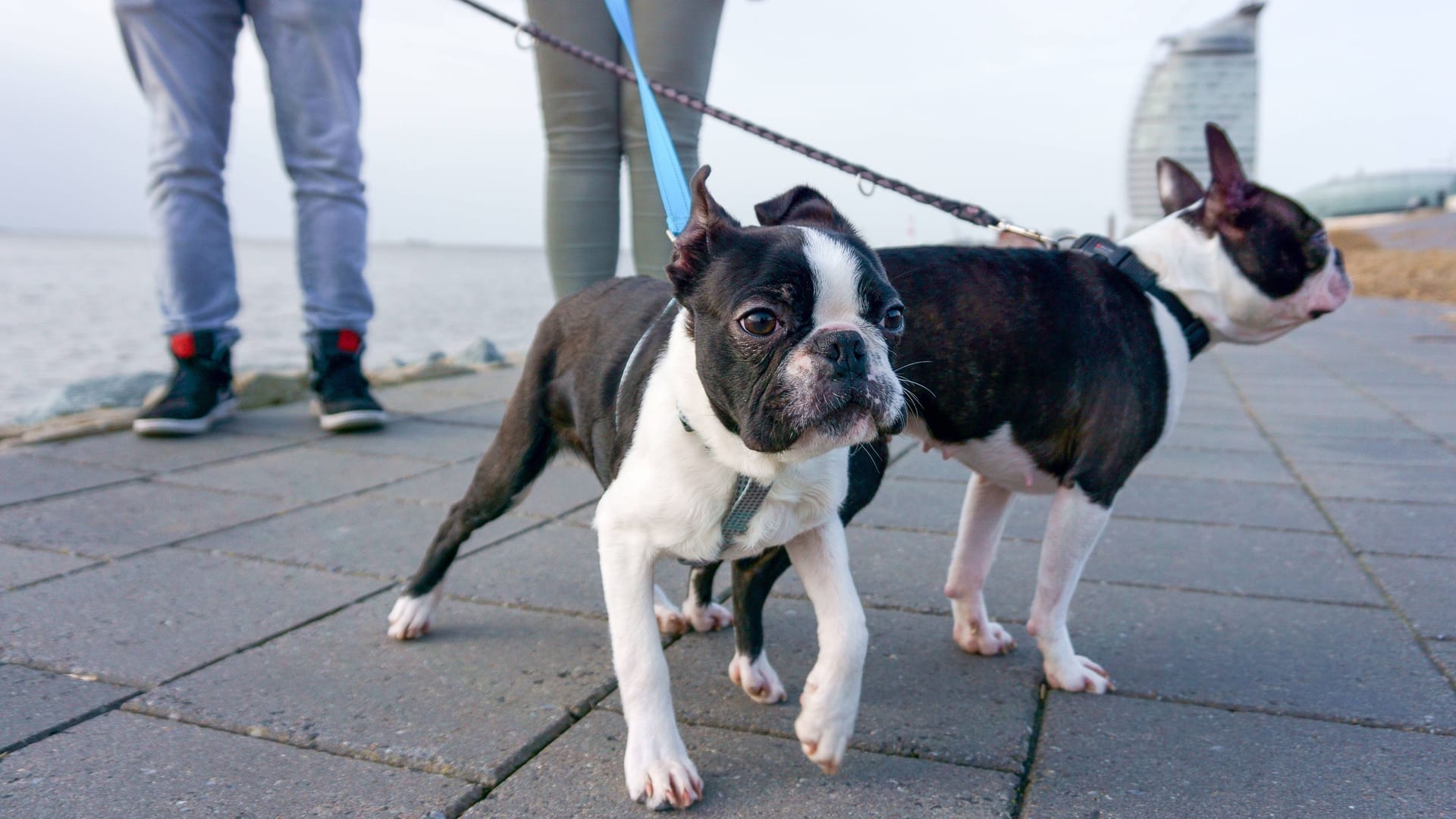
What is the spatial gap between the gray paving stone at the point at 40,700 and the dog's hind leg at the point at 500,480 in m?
0.64

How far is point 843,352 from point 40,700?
1816mm

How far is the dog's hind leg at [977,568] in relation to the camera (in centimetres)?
264

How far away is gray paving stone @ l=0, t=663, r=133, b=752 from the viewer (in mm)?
2021

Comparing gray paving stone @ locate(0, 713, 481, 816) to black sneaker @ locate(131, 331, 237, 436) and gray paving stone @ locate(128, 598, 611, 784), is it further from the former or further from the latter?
black sneaker @ locate(131, 331, 237, 436)

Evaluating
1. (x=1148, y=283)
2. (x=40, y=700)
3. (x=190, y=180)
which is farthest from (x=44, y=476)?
(x=1148, y=283)

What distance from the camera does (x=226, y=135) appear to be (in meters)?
4.91

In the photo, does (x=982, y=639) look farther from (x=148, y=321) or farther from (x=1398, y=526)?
(x=148, y=321)

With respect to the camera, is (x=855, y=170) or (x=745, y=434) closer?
(x=745, y=434)

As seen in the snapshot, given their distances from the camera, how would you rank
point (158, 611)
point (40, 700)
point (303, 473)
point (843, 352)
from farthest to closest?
1. point (303, 473)
2. point (158, 611)
3. point (40, 700)
4. point (843, 352)

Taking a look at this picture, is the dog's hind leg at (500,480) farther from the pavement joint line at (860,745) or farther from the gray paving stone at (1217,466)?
the gray paving stone at (1217,466)

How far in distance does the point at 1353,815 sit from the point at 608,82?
118 inches

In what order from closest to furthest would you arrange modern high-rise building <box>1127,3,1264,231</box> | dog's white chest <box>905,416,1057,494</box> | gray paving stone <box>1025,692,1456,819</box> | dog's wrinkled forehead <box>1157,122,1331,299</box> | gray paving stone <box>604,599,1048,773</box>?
gray paving stone <box>1025,692,1456,819</box>, gray paving stone <box>604,599,1048,773</box>, dog's white chest <box>905,416,1057,494</box>, dog's wrinkled forehead <box>1157,122,1331,299</box>, modern high-rise building <box>1127,3,1264,231</box>

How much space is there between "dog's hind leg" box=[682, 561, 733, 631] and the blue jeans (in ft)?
9.76

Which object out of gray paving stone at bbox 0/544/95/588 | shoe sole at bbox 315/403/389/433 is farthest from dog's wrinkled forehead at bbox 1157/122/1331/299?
shoe sole at bbox 315/403/389/433
